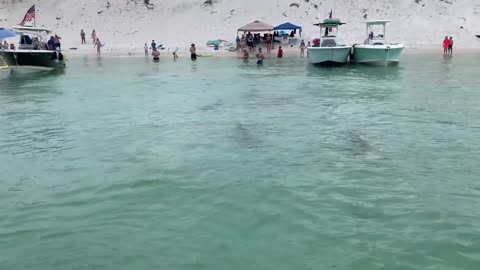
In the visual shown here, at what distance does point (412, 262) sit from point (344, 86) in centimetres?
1666

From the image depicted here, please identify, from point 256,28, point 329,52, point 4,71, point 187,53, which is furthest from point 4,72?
point 256,28

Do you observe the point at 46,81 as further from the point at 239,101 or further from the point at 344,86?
the point at 344,86

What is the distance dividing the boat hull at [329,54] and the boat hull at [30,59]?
16486 mm

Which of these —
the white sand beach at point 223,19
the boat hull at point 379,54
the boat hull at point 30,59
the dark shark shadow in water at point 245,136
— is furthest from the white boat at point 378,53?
the dark shark shadow in water at point 245,136

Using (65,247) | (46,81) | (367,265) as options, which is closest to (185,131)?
(65,247)

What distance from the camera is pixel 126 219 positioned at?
7.20m

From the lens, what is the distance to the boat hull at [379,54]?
31.6 meters

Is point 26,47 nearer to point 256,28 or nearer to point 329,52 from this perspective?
point 329,52

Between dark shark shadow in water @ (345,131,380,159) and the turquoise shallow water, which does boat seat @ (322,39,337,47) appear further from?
dark shark shadow in water @ (345,131,380,159)

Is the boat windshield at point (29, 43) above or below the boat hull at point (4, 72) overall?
above

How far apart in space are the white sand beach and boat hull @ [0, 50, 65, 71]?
19.7m

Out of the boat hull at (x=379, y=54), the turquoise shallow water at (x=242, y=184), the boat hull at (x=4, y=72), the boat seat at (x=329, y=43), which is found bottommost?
the turquoise shallow water at (x=242, y=184)

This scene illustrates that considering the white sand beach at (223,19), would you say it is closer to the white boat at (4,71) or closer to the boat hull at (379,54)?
the boat hull at (379,54)

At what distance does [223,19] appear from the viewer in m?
56.5
